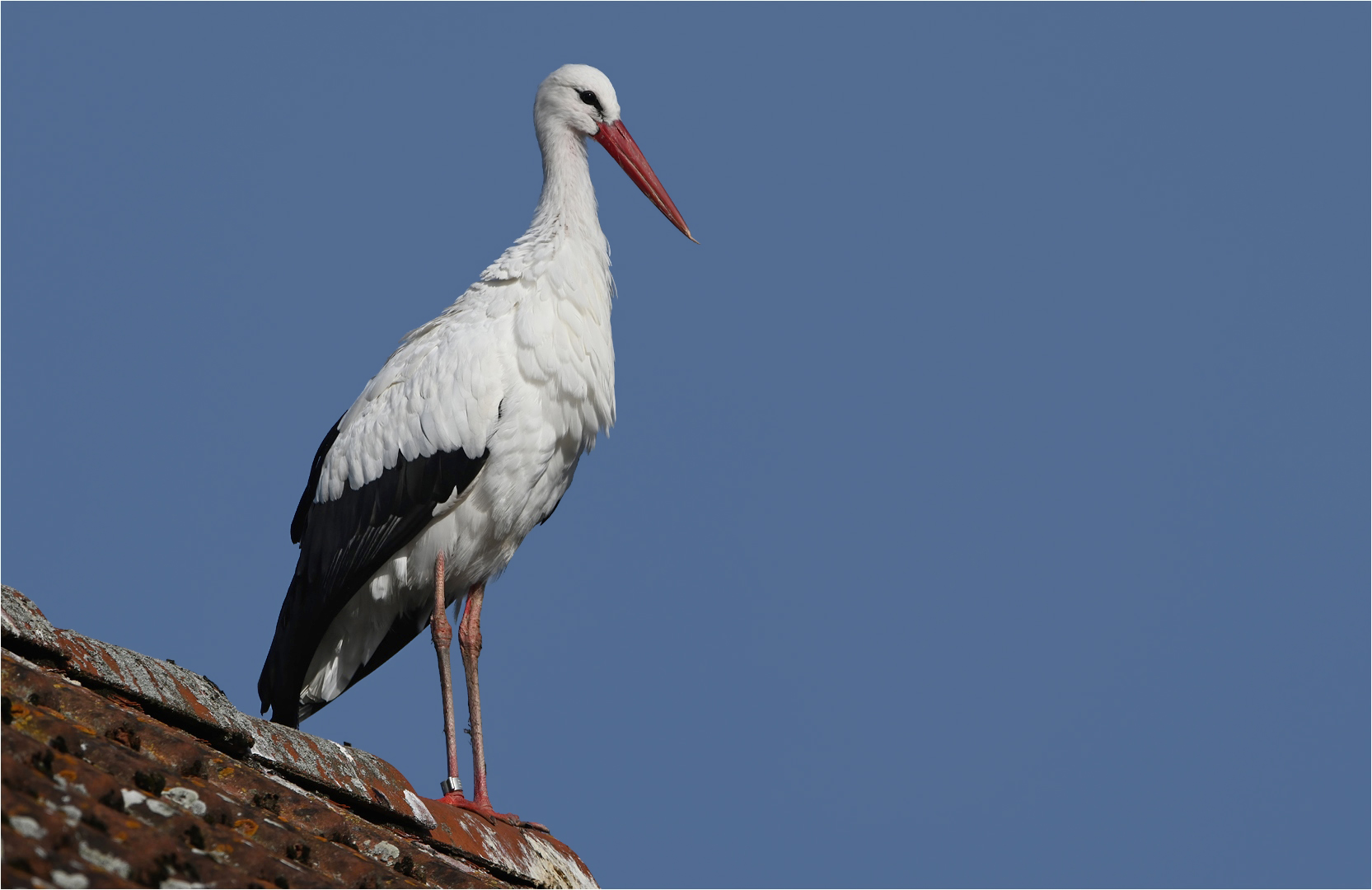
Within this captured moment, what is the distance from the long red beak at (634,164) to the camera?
9.23 m

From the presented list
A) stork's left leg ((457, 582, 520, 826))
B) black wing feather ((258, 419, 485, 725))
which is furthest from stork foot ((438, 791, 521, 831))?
black wing feather ((258, 419, 485, 725))

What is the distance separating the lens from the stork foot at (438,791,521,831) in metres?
6.44

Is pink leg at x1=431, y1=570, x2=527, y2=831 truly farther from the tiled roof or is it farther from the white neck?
the white neck

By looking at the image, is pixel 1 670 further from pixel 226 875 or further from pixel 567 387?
pixel 567 387

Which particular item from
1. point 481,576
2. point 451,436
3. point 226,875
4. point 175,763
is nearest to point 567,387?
point 451,436

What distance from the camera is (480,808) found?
6.85m

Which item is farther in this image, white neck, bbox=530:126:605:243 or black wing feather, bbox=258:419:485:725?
white neck, bbox=530:126:605:243

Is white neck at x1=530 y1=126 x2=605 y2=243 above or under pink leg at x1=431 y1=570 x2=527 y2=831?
above

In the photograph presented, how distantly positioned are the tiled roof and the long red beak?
449 cm

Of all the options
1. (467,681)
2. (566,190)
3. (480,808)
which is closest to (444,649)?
(467,681)

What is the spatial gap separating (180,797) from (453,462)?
3.99m

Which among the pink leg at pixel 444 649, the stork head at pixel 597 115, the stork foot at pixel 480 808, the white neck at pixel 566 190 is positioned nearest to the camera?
the stork foot at pixel 480 808

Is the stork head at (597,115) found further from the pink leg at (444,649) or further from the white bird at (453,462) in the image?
the pink leg at (444,649)

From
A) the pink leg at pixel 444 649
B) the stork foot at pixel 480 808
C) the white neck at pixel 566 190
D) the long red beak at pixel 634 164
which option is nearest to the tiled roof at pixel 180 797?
the stork foot at pixel 480 808
